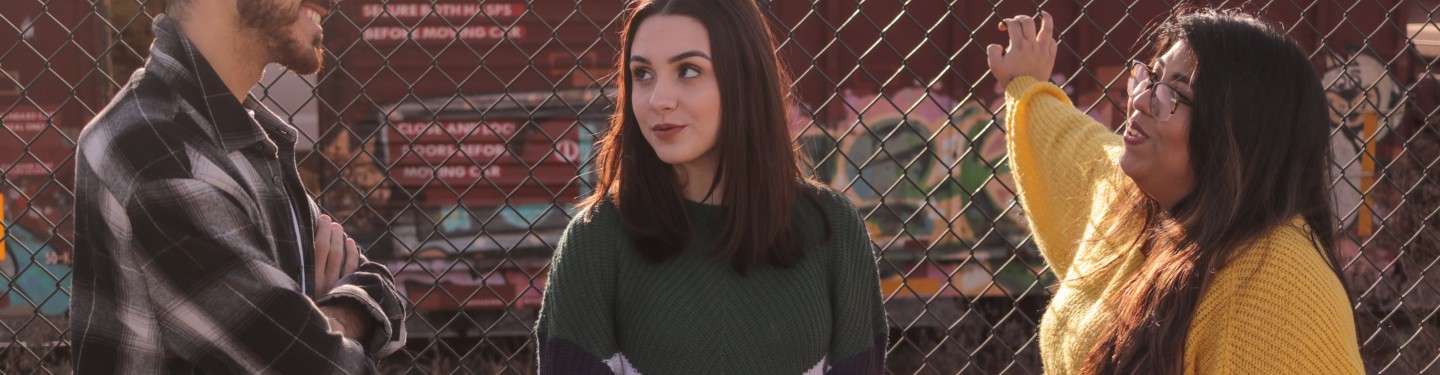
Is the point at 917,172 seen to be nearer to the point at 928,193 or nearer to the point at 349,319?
the point at 928,193

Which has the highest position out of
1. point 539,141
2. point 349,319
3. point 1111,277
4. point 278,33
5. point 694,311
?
point 1111,277

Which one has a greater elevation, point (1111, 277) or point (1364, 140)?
point (1364, 140)

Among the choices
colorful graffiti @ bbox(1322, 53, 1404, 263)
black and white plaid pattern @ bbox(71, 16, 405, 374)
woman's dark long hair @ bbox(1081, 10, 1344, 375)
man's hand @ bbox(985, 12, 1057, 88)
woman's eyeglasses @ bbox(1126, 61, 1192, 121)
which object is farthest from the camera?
colorful graffiti @ bbox(1322, 53, 1404, 263)

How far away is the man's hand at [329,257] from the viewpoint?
6.41 ft

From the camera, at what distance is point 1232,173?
5.92 feet

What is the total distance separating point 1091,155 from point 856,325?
0.77 metres

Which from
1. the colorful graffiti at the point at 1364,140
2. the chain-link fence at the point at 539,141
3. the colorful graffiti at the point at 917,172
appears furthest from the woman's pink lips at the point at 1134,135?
the colorful graffiti at the point at 1364,140

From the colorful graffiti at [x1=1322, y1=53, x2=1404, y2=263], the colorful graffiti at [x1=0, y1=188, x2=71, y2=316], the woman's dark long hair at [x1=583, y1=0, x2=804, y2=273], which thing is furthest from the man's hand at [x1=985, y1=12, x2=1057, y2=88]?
the colorful graffiti at [x1=0, y1=188, x2=71, y2=316]

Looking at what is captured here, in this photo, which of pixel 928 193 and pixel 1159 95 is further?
pixel 928 193

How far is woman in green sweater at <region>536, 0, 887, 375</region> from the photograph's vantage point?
1.83m

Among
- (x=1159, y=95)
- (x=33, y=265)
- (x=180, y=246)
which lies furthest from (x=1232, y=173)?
(x=33, y=265)

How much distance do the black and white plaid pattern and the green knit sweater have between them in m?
0.36

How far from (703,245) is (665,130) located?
0.20m

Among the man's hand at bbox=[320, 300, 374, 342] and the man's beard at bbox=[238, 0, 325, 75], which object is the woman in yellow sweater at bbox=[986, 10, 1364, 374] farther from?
the man's beard at bbox=[238, 0, 325, 75]
